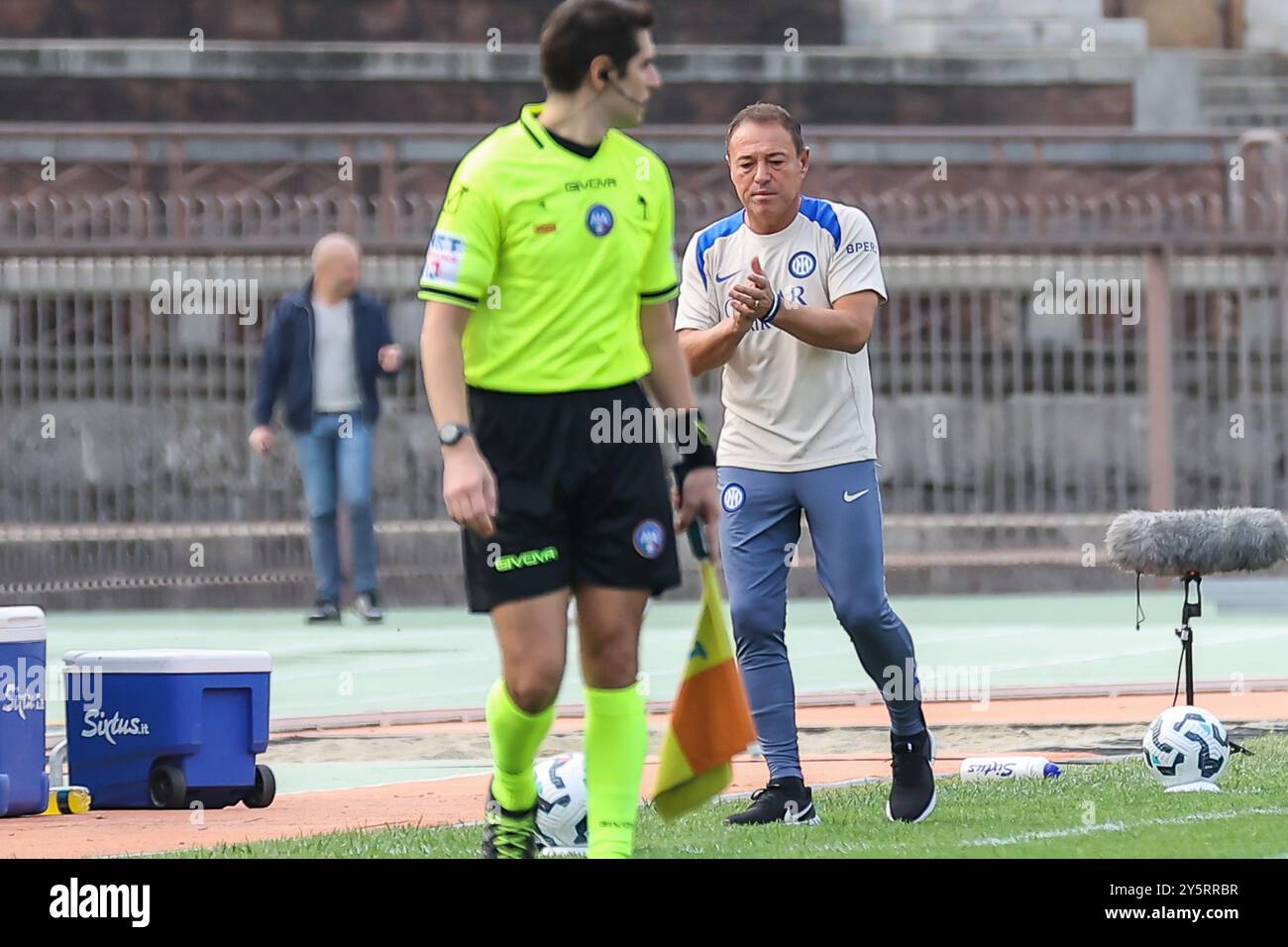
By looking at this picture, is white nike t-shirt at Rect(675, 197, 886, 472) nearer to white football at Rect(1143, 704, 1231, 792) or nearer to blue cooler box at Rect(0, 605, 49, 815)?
white football at Rect(1143, 704, 1231, 792)

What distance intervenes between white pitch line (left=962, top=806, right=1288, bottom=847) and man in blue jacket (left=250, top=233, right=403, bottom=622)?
922 cm

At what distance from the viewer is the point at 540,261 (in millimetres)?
6418

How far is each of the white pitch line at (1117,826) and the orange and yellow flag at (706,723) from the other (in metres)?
0.74

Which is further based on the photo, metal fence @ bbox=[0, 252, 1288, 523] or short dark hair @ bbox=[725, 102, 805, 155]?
metal fence @ bbox=[0, 252, 1288, 523]

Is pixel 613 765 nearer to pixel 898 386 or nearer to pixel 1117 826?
pixel 1117 826

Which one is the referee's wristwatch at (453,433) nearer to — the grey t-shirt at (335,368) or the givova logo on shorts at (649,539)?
the givova logo on shorts at (649,539)

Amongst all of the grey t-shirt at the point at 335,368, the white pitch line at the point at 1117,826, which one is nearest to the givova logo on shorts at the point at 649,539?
the white pitch line at the point at 1117,826

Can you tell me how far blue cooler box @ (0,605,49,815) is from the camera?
824cm

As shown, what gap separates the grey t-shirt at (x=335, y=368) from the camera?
16312mm

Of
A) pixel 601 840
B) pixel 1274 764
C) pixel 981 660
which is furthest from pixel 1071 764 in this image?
pixel 981 660

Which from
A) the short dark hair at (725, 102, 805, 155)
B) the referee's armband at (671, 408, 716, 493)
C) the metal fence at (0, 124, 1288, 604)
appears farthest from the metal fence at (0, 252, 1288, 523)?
the referee's armband at (671, 408, 716, 493)

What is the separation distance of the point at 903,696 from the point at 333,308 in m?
8.98

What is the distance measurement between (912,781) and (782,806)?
0.39m
